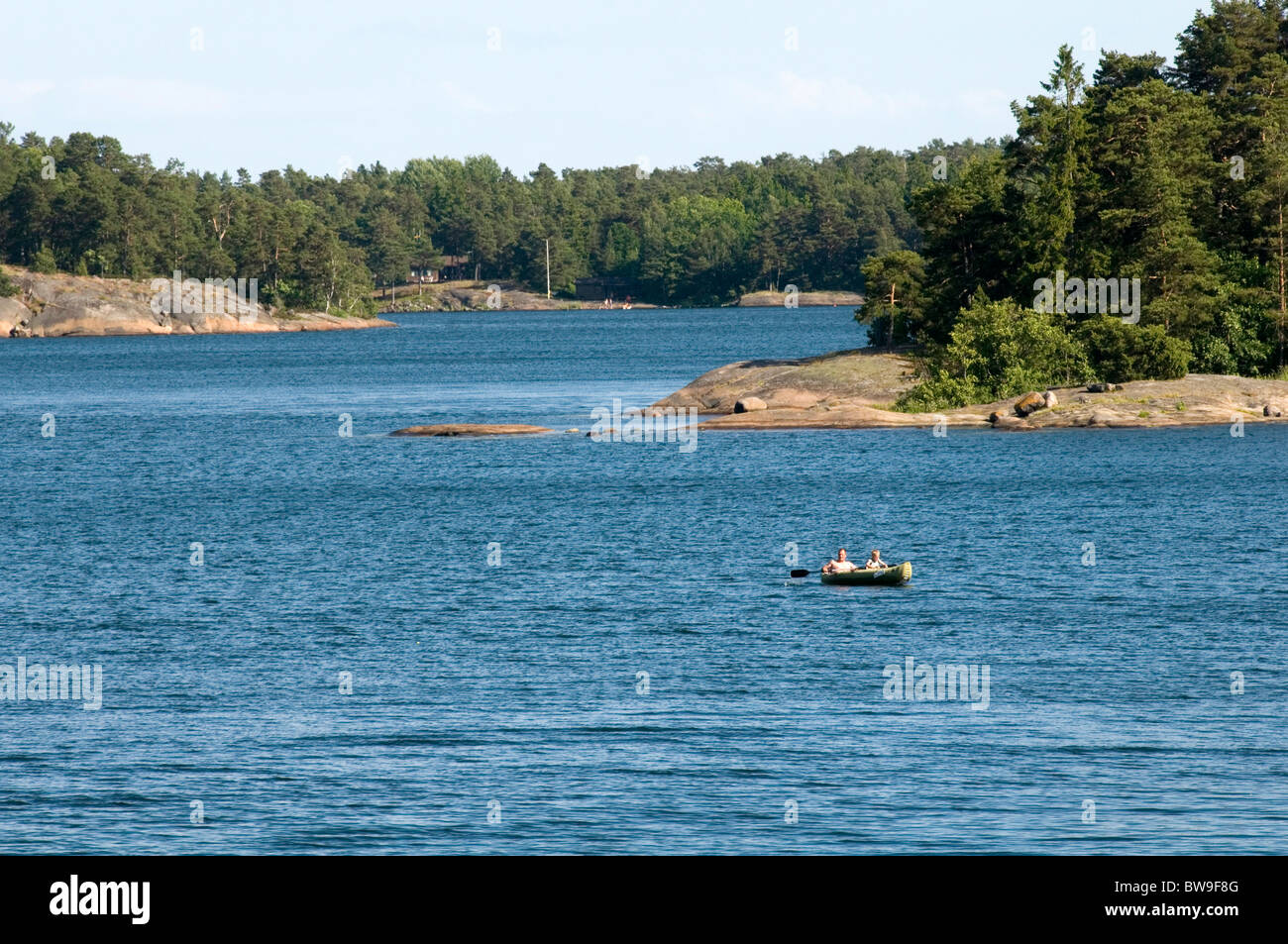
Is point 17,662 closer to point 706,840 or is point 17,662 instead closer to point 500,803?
point 500,803

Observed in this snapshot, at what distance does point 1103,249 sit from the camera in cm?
10688

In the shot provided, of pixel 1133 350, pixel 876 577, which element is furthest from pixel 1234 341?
pixel 876 577

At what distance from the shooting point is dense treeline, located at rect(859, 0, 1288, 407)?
101688mm

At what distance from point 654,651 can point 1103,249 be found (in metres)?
73.6

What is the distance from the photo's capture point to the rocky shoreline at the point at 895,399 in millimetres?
99312

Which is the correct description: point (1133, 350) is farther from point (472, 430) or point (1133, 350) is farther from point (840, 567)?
point (840, 567)

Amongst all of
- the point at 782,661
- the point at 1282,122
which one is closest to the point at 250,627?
the point at 782,661

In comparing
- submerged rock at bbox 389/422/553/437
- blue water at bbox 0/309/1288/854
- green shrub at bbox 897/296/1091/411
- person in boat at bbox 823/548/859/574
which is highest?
green shrub at bbox 897/296/1091/411

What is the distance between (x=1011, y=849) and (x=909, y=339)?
93.3 metres

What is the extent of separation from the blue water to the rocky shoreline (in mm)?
5042

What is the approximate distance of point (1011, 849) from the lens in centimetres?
2606

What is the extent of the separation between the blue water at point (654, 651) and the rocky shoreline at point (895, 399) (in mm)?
5042

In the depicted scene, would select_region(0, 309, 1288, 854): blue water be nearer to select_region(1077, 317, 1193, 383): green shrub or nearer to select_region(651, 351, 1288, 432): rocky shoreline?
select_region(651, 351, 1288, 432): rocky shoreline

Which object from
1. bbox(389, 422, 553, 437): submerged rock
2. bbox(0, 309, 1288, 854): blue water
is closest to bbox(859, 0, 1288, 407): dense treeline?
bbox(0, 309, 1288, 854): blue water
